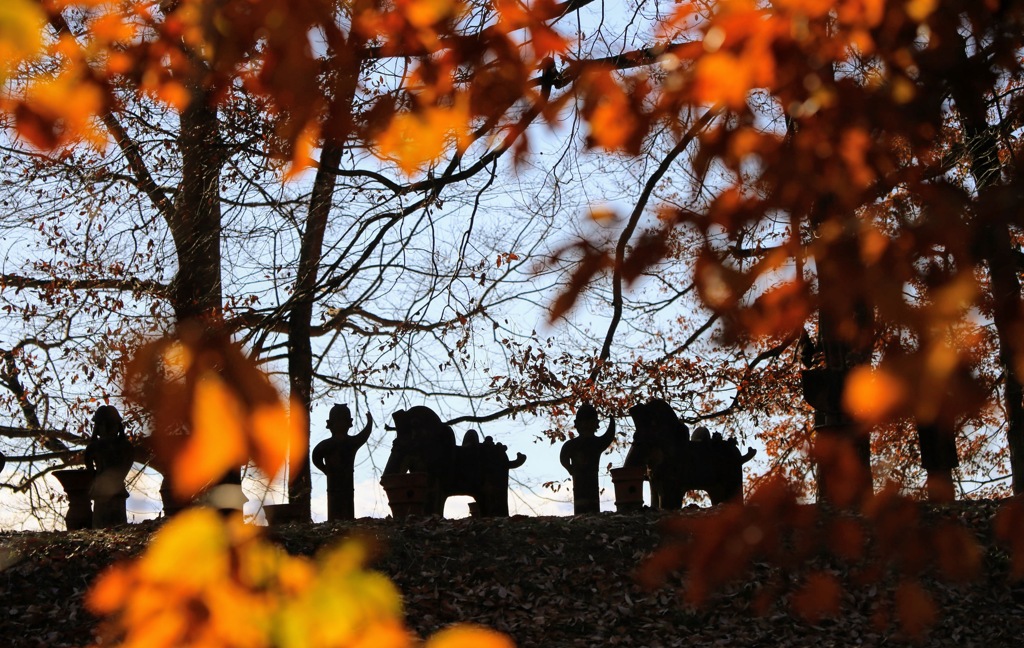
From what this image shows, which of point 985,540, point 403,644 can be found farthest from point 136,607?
point 985,540

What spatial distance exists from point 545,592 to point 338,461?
2.22 metres

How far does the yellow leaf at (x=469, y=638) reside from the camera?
5254 millimetres

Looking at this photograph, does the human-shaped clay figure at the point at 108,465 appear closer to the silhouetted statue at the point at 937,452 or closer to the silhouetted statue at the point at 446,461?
the silhouetted statue at the point at 446,461

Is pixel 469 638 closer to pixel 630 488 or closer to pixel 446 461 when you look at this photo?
pixel 446 461

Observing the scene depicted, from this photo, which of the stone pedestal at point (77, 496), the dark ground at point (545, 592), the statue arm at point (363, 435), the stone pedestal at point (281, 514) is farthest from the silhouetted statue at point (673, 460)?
the stone pedestal at point (77, 496)

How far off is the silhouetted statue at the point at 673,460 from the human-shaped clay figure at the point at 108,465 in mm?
3754

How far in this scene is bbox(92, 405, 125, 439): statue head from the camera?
24.2 ft

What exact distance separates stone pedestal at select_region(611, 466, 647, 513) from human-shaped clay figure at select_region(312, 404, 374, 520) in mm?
1972

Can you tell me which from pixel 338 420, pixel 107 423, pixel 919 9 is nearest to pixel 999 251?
pixel 919 9

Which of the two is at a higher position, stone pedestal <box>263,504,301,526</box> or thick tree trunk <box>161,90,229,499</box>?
thick tree trunk <box>161,90,229,499</box>

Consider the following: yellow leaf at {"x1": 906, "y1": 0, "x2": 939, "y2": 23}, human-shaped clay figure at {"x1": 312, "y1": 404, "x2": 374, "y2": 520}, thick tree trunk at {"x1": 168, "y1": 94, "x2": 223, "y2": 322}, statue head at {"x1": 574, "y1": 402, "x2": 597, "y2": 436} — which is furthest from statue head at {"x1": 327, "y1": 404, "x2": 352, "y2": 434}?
yellow leaf at {"x1": 906, "y1": 0, "x2": 939, "y2": 23}

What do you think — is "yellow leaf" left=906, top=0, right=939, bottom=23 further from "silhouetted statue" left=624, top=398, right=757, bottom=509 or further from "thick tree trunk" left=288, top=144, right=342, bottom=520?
"silhouetted statue" left=624, top=398, right=757, bottom=509

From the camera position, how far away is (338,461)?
7.57 meters

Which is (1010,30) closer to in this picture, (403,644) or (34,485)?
(403,644)
